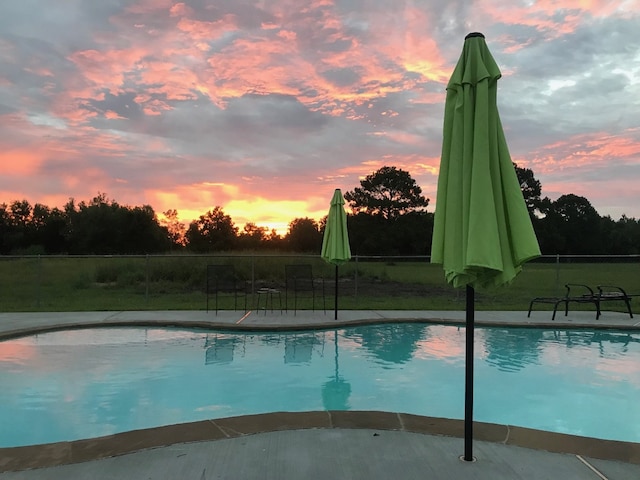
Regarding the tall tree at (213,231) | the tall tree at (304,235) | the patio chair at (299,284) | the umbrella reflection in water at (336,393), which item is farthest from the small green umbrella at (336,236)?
the tall tree at (304,235)

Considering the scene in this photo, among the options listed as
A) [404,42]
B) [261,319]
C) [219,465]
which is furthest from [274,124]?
[219,465]

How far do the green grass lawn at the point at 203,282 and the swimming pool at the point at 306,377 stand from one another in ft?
11.4

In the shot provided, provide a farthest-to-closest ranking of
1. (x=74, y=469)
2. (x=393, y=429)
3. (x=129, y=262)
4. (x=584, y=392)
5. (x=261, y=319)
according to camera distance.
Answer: (x=129, y=262) < (x=261, y=319) < (x=584, y=392) < (x=393, y=429) < (x=74, y=469)

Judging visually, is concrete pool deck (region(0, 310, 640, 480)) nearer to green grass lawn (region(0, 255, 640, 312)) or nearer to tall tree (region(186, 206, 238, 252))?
green grass lawn (region(0, 255, 640, 312))

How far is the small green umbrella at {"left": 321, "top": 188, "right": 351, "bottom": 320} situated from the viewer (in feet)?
29.5

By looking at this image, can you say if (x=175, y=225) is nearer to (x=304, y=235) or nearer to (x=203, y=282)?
(x=304, y=235)

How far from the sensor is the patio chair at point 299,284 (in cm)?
1063

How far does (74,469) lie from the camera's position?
267cm

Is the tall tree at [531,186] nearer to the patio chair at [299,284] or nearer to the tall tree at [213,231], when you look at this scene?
the tall tree at [213,231]

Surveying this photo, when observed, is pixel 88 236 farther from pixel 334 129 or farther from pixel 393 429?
pixel 393 429

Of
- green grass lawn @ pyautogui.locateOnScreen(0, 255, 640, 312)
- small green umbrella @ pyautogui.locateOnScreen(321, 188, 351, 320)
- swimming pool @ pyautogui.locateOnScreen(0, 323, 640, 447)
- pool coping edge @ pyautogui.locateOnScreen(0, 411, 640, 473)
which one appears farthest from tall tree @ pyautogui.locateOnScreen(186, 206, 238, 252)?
pool coping edge @ pyautogui.locateOnScreen(0, 411, 640, 473)

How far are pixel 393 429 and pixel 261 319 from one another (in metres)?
6.06

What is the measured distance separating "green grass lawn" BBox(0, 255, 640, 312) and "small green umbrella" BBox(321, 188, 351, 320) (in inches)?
110

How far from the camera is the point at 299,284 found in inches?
630
